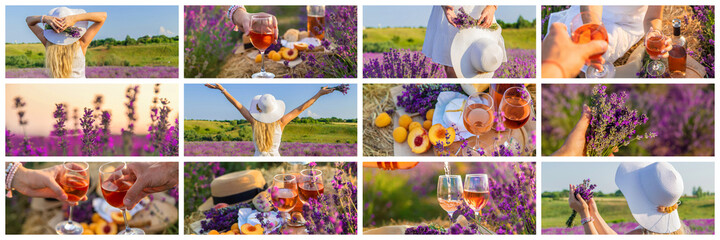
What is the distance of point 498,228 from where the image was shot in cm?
410

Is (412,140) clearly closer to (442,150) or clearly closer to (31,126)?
(442,150)

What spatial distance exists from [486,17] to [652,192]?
4.75 feet

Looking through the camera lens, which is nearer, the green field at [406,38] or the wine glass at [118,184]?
the wine glass at [118,184]

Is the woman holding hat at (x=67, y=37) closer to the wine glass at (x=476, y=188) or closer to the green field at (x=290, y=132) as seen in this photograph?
the green field at (x=290, y=132)

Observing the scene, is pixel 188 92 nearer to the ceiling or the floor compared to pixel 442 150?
nearer to the ceiling

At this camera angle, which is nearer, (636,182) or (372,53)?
(636,182)

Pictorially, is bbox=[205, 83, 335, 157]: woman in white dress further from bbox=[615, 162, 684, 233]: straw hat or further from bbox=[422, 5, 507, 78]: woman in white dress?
bbox=[615, 162, 684, 233]: straw hat

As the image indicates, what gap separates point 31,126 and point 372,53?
7.18ft

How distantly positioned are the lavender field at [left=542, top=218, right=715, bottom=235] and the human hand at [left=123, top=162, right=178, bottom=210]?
237 cm

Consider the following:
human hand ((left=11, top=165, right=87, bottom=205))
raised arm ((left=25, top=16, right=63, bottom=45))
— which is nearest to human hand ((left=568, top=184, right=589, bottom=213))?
human hand ((left=11, top=165, right=87, bottom=205))

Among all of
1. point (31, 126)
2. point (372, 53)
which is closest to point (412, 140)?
point (372, 53)

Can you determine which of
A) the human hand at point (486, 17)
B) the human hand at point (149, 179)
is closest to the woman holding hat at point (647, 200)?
the human hand at point (486, 17)

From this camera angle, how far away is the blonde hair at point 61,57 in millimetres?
4102

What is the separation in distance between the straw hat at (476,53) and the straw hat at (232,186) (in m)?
1.46
